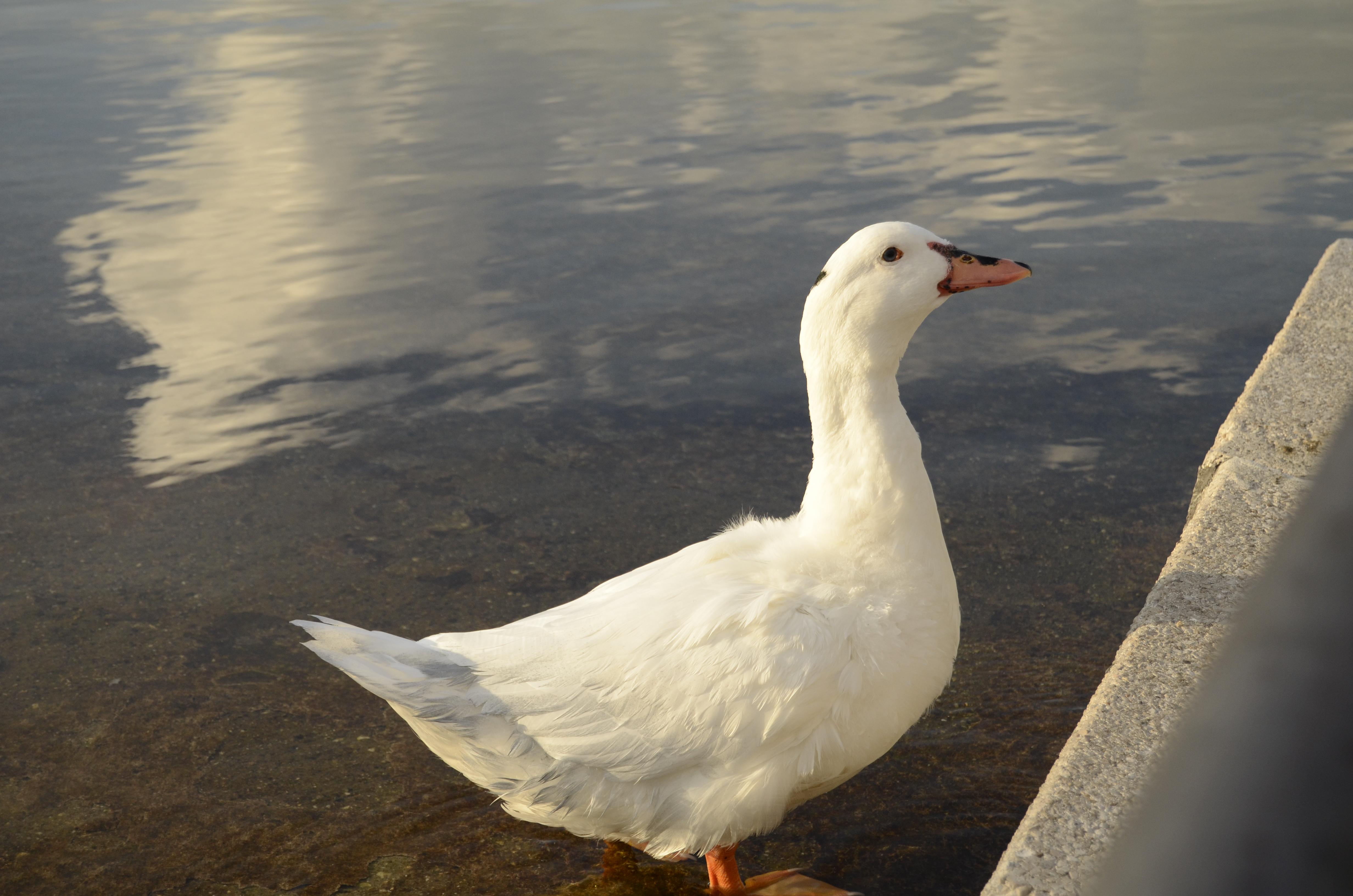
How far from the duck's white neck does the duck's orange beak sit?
161 mm

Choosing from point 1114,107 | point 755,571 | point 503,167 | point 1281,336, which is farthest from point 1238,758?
point 1114,107

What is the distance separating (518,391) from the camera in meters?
6.97

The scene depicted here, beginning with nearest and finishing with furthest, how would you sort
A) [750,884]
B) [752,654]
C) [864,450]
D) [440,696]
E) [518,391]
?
[752,654]
[440,696]
[864,450]
[750,884]
[518,391]

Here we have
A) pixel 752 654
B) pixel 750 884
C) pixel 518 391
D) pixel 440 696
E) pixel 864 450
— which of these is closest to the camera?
pixel 752 654

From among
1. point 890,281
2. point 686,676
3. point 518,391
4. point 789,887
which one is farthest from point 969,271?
point 518,391

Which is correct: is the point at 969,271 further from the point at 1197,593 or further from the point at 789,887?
the point at 789,887

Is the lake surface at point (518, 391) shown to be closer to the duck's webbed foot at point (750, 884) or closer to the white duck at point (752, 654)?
the duck's webbed foot at point (750, 884)

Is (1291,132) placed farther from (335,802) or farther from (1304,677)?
(1304,677)

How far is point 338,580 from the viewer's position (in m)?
5.17

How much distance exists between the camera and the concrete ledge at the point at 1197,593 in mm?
2568

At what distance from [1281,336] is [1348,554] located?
505cm

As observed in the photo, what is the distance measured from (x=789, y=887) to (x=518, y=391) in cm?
417

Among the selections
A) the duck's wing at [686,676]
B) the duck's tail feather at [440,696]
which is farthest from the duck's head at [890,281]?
the duck's tail feather at [440,696]

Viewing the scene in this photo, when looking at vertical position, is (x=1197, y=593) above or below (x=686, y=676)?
below
